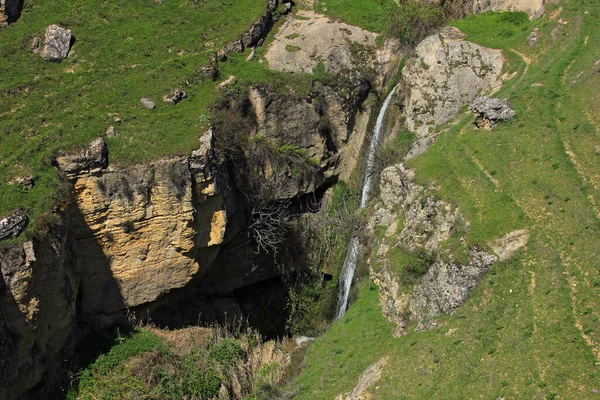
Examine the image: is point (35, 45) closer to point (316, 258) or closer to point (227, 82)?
point (227, 82)

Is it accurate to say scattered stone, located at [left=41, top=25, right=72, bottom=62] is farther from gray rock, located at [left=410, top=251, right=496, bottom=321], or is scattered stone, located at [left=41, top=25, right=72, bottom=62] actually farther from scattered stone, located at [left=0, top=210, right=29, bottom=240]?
gray rock, located at [left=410, top=251, right=496, bottom=321]

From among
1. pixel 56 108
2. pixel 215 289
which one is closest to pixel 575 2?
pixel 215 289

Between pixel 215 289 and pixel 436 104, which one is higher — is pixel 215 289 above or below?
below

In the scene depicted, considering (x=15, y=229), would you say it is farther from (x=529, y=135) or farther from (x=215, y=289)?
(x=529, y=135)

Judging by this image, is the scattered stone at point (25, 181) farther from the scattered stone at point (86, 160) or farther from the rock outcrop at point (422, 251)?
the rock outcrop at point (422, 251)

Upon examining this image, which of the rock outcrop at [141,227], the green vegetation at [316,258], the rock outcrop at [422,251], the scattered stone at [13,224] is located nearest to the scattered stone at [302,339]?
the green vegetation at [316,258]
